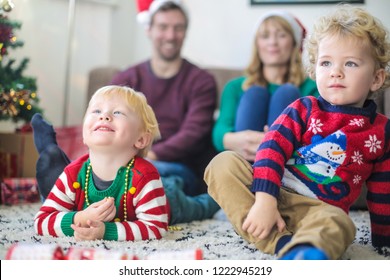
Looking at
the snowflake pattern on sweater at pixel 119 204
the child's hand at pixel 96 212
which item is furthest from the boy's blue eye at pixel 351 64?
the child's hand at pixel 96 212

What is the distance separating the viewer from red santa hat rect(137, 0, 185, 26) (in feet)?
6.88

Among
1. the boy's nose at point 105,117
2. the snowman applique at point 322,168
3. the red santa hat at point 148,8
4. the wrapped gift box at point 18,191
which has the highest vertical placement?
the red santa hat at point 148,8

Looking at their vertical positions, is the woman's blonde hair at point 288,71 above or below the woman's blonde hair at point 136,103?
above

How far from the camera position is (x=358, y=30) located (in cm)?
114

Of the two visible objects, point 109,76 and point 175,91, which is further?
point 109,76

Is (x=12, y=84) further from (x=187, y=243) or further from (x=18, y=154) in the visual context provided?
(x=187, y=243)

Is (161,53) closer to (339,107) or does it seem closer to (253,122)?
(253,122)

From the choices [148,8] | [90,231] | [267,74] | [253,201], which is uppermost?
[148,8]

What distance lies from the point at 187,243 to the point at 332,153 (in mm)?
399

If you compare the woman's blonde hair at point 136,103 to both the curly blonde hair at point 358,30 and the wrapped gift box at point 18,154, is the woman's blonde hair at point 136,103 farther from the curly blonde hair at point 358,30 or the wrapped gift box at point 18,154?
the wrapped gift box at point 18,154

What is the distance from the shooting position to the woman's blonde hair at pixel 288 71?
190 cm

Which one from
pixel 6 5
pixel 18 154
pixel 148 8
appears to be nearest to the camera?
pixel 6 5

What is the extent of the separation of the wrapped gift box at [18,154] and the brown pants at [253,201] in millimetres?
991

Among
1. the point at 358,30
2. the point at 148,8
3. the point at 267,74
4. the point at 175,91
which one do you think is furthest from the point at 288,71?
the point at 358,30
